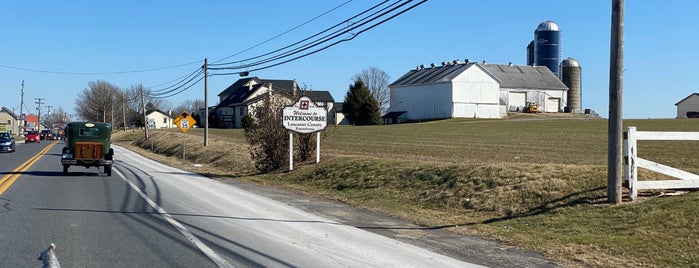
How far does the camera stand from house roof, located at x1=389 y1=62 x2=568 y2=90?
327 ft

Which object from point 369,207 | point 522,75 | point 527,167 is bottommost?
point 369,207

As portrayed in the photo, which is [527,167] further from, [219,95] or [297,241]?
[219,95]

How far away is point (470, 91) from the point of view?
298 feet

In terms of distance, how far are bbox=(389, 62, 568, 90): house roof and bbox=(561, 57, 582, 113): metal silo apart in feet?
48.7

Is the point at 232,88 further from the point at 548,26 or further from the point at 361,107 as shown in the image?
Answer: the point at 548,26

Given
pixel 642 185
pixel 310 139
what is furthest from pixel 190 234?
pixel 310 139

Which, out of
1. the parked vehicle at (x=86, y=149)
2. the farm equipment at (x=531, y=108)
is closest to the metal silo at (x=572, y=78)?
the farm equipment at (x=531, y=108)

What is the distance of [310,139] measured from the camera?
2667 cm

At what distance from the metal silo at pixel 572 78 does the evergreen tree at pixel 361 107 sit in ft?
162

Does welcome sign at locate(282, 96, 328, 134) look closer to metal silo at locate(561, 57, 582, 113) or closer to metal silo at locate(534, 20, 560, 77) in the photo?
metal silo at locate(534, 20, 560, 77)

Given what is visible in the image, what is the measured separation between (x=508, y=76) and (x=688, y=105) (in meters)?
28.8

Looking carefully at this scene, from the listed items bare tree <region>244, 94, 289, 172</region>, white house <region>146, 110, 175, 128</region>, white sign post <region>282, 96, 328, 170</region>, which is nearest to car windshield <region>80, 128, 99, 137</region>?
bare tree <region>244, 94, 289, 172</region>

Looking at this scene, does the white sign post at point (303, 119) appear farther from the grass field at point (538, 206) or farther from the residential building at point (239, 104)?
the residential building at point (239, 104)

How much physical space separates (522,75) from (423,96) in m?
20.4
